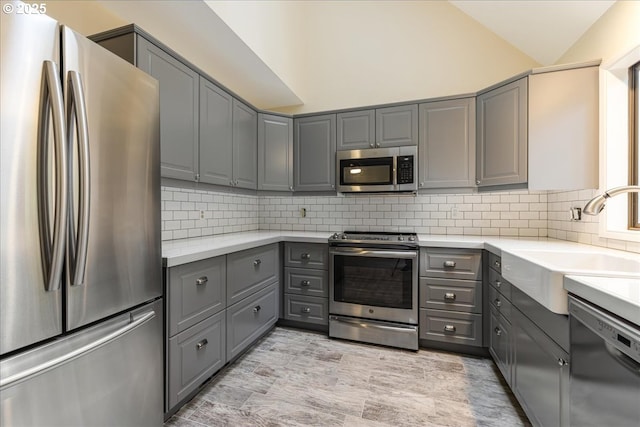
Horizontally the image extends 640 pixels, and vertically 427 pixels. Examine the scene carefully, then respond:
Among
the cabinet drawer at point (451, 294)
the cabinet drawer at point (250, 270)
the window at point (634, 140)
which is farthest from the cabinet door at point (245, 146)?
the window at point (634, 140)

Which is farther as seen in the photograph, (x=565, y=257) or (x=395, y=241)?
(x=395, y=241)

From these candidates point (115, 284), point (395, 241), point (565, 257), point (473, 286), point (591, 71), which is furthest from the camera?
point (395, 241)

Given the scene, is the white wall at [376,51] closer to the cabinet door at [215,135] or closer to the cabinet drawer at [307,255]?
the cabinet door at [215,135]

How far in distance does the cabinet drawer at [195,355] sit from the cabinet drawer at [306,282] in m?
0.90

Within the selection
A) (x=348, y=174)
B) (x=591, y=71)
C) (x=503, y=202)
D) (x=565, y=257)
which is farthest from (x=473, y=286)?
(x=591, y=71)

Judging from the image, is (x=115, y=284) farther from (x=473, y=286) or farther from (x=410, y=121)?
(x=410, y=121)

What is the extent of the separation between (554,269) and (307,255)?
1.92 m

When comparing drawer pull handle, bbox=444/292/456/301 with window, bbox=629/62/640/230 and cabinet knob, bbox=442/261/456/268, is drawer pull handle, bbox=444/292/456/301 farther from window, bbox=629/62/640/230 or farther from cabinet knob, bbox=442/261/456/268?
window, bbox=629/62/640/230

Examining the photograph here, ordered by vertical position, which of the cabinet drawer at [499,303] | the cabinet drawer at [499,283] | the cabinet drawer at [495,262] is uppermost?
the cabinet drawer at [495,262]

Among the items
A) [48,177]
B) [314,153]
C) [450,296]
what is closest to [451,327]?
[450,296]

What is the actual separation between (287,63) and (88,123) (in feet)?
7.87

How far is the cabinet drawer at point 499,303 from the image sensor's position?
1796 mm

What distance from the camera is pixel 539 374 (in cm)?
136

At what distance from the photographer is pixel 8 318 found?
824 mm
